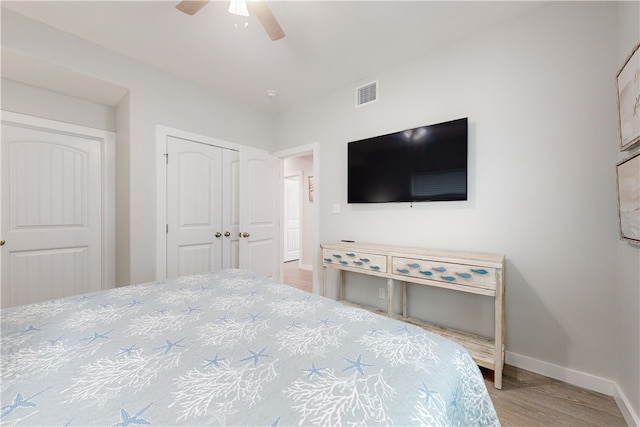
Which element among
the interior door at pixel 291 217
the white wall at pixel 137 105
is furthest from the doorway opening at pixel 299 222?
the white wall at pixel 137 105

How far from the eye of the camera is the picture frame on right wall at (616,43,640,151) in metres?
1.23

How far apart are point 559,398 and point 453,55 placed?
2.66m

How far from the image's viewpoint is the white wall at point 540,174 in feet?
5.41

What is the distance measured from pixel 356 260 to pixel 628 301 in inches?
67.3

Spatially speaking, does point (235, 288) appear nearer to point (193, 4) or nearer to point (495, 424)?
point (495, 424)

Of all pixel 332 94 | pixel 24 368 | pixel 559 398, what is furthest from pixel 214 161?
pixel 559 398

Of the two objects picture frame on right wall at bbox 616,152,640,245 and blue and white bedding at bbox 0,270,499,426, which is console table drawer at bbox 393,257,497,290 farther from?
blue and white bedding at bbox 0,270,499,426

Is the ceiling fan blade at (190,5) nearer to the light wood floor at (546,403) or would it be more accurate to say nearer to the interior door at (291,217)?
the light wood floor at (546,403)

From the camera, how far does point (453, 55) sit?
86.8 inches

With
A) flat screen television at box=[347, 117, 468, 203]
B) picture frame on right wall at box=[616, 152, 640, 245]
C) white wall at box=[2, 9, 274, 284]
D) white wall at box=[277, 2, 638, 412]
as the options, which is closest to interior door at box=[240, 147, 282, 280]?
white wall at box=[2, 9, 274, 284]

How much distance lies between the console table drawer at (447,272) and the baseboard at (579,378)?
2.50ft

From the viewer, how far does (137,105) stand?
98.0 inches

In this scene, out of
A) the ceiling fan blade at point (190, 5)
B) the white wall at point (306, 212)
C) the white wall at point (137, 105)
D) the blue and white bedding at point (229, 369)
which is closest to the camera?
the blue and white bedding at point (229, 369)

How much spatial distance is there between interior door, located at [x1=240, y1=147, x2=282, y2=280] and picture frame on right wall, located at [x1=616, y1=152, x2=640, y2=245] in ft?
10.6
